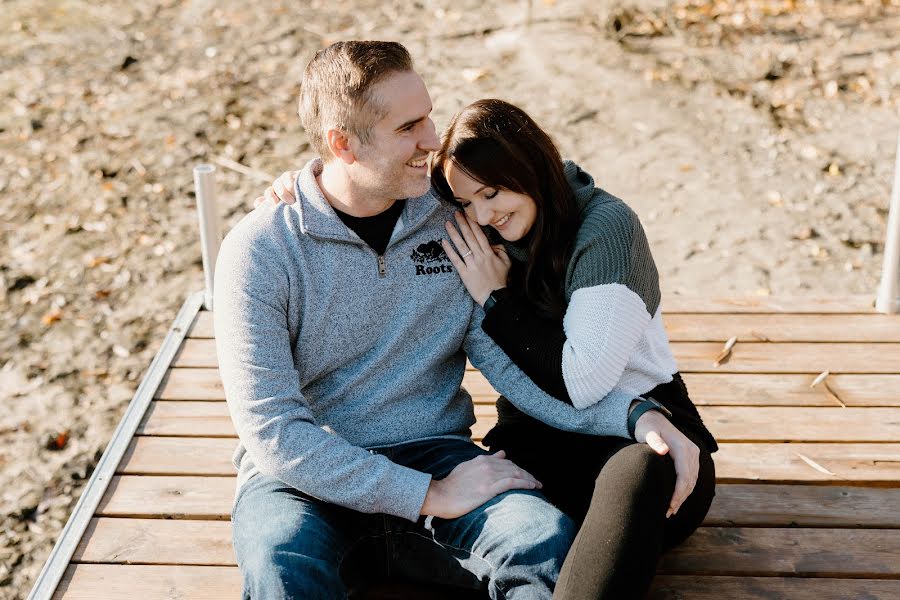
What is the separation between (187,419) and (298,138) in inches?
132

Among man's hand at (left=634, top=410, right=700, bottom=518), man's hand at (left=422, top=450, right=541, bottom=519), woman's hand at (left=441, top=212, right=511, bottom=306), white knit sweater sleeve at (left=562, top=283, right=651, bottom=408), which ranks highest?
woman's hand at (left=441, top=212, right=511, bottom=306)

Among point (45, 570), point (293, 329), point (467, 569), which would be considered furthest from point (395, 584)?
point (45, 570)

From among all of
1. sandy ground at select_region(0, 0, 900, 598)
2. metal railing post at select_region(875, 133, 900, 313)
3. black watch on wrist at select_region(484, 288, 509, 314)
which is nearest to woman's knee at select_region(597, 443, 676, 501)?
black watch on wrist at select_region(484, 288, 509, 314)

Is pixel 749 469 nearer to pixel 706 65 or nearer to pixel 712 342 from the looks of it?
pixel 712 342

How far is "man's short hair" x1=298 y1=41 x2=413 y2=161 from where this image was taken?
243 cm

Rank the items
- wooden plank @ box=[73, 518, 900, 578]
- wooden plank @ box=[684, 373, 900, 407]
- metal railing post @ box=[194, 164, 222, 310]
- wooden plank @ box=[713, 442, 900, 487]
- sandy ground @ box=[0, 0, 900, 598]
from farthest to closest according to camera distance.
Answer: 1. sandy ground @ box=[0, 0, 900, 598]
2. metal railing post @ box=[194, 164, 222, 310]
3. wooden plank @ box=[684, 373, 900, 407]
4. wooden plank @ box=[713, 442, 900, 487]
5. wooden plank @ box=[73, 518, 900, 578]

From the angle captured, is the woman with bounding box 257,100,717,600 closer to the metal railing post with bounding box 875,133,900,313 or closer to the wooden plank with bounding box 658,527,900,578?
the wooden plank with bounding box 658,527,900,578

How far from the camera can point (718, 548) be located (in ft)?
8.90

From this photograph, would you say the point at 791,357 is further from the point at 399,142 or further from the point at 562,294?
the point at 399,142

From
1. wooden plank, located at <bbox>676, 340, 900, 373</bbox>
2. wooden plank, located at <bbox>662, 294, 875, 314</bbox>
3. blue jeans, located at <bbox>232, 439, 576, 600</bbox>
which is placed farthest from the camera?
wooden plank, located at <bbox>662, 294, 875, 314</bbox>

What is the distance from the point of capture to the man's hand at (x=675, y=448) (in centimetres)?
234

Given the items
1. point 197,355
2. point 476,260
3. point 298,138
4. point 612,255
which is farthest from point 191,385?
point 298,138

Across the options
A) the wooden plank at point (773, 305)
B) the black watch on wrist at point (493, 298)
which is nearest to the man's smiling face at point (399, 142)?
the black watch on wrist at point (493, 298)

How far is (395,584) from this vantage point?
2.56 m
